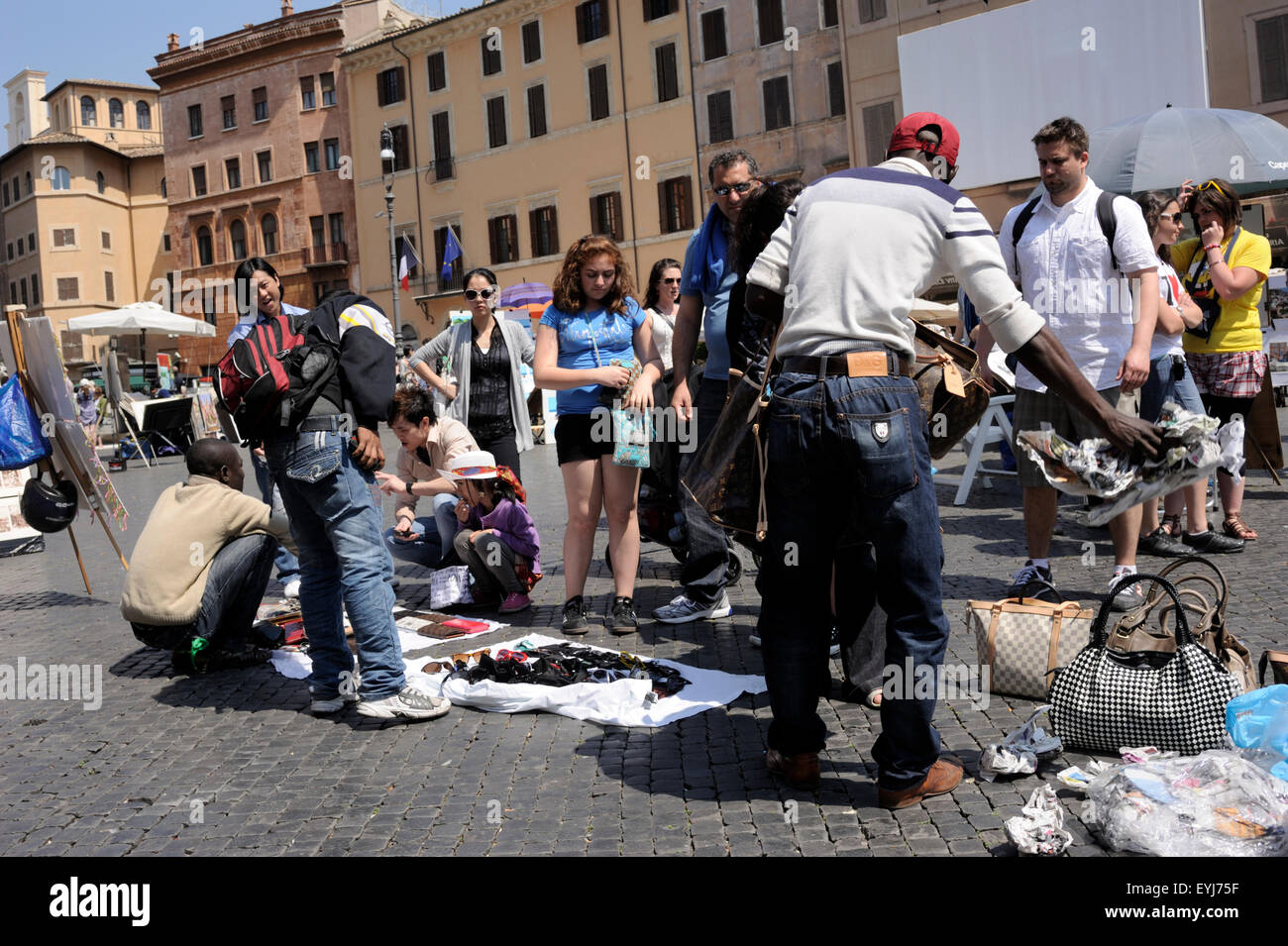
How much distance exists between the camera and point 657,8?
4069cm

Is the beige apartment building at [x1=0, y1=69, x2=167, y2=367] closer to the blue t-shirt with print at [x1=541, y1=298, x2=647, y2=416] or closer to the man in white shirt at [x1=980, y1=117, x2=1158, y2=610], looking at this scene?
the blue t-shirt with print at [x1=541, y1=298, x2=647, y2=416]

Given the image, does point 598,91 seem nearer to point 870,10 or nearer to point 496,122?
point 496,122

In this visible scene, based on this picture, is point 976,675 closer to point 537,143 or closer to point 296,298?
point 537,143

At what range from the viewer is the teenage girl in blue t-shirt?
19.3 ft

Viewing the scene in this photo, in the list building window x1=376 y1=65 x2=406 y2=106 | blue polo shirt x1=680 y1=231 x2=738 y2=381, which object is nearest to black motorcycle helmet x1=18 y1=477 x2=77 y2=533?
blue polo shirt x1=680 y1=231 x2=738 y2=381

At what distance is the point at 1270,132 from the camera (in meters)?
11.9

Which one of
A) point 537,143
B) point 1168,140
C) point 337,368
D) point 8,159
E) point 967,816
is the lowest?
point 967,816

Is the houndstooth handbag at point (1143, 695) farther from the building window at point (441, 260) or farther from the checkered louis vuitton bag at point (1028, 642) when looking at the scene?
the building window at point (441, 260)

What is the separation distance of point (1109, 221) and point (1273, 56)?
87.3ft

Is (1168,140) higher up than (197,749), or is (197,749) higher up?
(1168,140)

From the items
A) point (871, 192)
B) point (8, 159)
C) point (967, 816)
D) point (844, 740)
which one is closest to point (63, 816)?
point (844, 740)

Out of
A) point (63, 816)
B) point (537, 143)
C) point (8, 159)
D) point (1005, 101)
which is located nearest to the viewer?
point (63, 816)

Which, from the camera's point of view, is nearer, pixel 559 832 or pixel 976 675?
pixel 559 832
